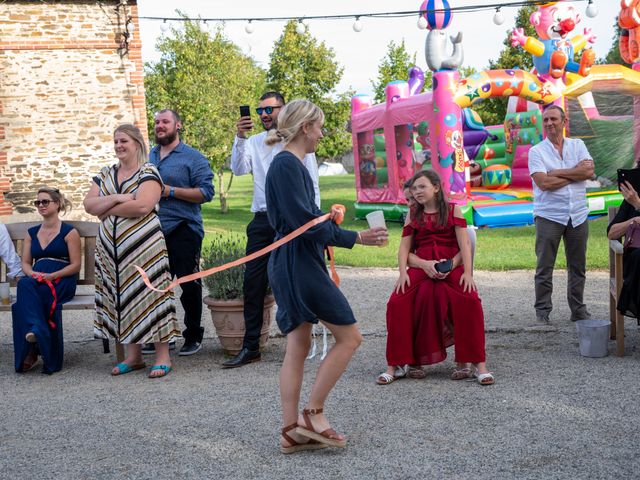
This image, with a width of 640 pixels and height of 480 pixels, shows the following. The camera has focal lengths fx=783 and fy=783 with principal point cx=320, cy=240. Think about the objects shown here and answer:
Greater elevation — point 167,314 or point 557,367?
point 167,314

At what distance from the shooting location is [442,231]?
5.39 metres

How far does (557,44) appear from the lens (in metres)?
15.2

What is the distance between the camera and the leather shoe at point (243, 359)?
5.78 meters

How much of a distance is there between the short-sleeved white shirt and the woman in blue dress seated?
3.89m

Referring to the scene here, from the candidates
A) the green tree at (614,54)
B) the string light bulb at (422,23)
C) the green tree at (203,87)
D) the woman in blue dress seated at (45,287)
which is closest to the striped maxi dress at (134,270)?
the woman in blue dress seated at (45,287)

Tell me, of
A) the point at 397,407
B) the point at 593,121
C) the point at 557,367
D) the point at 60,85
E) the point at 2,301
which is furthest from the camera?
the point at 593,121

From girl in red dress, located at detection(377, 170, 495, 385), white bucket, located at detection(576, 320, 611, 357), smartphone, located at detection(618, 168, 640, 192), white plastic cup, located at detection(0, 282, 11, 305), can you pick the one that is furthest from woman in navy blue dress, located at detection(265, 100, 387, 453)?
white plastic cup, located at detection(0, 282, 11, 305)

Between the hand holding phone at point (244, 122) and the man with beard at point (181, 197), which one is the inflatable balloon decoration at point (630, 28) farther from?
the man with beard at point (181, 197)

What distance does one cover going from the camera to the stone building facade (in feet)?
45.6

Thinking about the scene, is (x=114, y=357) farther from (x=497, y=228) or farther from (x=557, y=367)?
(x=497, y=228)

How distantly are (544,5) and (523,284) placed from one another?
28.9ft

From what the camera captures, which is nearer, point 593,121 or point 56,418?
point 56,418

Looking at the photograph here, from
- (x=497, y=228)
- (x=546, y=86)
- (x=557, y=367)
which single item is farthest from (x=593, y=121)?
(x=557, y=367)

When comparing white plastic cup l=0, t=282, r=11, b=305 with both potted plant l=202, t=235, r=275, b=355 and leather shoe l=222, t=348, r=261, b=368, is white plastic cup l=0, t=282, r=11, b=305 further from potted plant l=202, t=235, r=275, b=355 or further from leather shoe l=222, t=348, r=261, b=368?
leather shoe l=222, t=348, r=261, b=368
